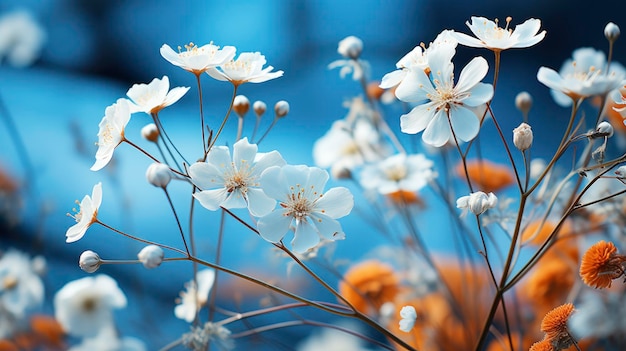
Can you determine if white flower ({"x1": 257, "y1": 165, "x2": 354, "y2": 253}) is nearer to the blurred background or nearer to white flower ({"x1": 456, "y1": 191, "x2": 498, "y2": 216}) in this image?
white flower ({"x1": 456, "y1": 191, "x2": 498, "y2": 216})

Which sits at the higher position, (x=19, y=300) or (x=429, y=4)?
(x=429, y=4)

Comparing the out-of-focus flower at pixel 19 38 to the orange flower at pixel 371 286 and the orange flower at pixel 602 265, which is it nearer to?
the orange flower at pixel 371 286

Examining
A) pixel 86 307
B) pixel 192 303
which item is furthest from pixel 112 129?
pixel 86 307

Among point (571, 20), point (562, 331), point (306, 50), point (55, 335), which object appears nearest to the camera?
point (562, 331)

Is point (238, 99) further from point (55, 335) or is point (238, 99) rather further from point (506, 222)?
point (55, 335)

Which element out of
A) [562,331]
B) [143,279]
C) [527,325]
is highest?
[143,279]

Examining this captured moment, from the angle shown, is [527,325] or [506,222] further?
[527,325]

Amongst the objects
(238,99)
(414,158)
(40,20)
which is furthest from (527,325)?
(40,20)
